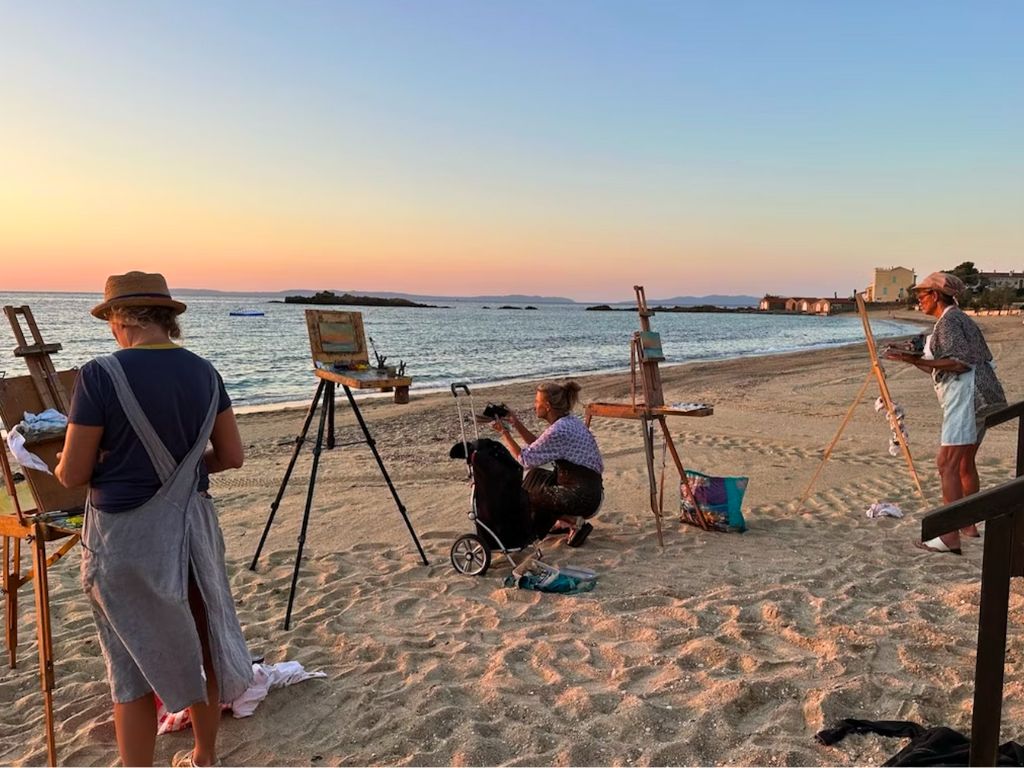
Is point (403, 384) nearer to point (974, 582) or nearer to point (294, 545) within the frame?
point (294, 545)

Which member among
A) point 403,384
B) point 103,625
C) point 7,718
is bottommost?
point 7,718

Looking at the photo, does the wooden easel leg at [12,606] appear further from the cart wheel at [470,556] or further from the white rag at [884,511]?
the white rag at [884,511]

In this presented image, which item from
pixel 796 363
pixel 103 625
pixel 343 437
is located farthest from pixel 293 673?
pixel 796 363

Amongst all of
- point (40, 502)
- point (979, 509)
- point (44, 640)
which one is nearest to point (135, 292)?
point (40, 502)

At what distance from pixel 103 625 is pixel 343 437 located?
9.54m

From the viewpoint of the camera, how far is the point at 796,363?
24859 mm

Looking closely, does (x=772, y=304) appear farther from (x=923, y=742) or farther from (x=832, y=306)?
(x=923, y=742)

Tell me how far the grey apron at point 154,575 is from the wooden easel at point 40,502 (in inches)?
22.7

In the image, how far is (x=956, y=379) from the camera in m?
5.43

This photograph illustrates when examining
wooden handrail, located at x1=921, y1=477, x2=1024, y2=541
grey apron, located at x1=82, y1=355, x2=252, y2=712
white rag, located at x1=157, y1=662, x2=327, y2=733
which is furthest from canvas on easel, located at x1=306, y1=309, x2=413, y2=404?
wooden handrail, located at x1=921, y1=477, x2=1024, y2=541

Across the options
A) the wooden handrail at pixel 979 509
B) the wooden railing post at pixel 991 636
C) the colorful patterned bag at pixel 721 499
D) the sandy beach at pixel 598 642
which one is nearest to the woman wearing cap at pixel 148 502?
the sandy beach at pixel 598 642

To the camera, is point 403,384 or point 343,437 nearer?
point 403,384

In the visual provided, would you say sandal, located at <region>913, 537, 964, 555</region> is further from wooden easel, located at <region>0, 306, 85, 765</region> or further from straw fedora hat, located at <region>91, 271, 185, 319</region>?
wooden easel, located at <region>0, 306, 85, 765</region>

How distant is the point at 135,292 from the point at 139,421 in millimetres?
515
